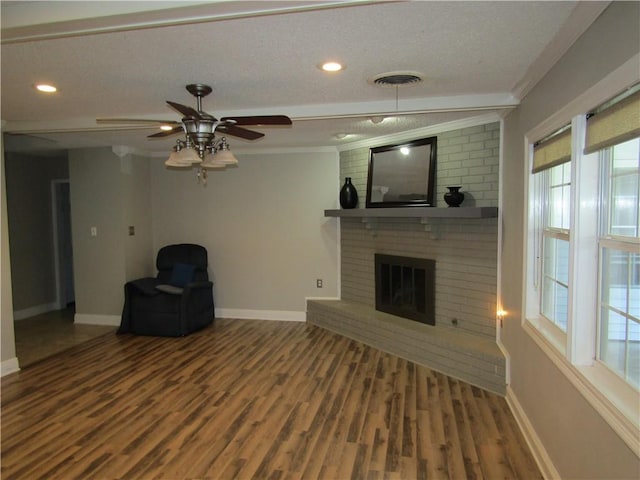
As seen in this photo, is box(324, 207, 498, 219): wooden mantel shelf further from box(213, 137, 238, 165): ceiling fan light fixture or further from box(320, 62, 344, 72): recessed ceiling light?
box(213, 137, 238, 165): ceiling fan light fixture

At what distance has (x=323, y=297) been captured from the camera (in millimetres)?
5648

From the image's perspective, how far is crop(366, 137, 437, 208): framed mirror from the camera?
4.27 metres

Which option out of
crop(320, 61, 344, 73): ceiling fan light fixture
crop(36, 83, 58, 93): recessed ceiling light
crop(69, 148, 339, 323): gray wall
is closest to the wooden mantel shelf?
crop(69, 148, 339, 323): gray wall

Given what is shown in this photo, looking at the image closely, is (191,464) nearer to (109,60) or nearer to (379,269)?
(109,60)

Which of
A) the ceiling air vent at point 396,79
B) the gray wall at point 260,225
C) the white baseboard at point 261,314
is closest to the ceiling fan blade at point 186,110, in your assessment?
the ceiling air vent at point 396,79

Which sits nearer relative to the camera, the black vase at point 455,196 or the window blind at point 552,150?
the window blind at point 552,150

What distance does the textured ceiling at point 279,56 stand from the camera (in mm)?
1874

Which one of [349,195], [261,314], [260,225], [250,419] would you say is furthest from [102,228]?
[250,419]

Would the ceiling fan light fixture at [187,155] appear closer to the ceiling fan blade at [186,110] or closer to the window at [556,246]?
the ceiling fan blade at [186,110]

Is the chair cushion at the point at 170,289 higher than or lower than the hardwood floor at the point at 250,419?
higher

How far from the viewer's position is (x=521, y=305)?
3.01 m

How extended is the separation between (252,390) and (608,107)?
3085 mm

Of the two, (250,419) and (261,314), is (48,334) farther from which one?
(250,419)

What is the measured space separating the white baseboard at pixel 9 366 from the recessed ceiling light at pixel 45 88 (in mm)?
2555
